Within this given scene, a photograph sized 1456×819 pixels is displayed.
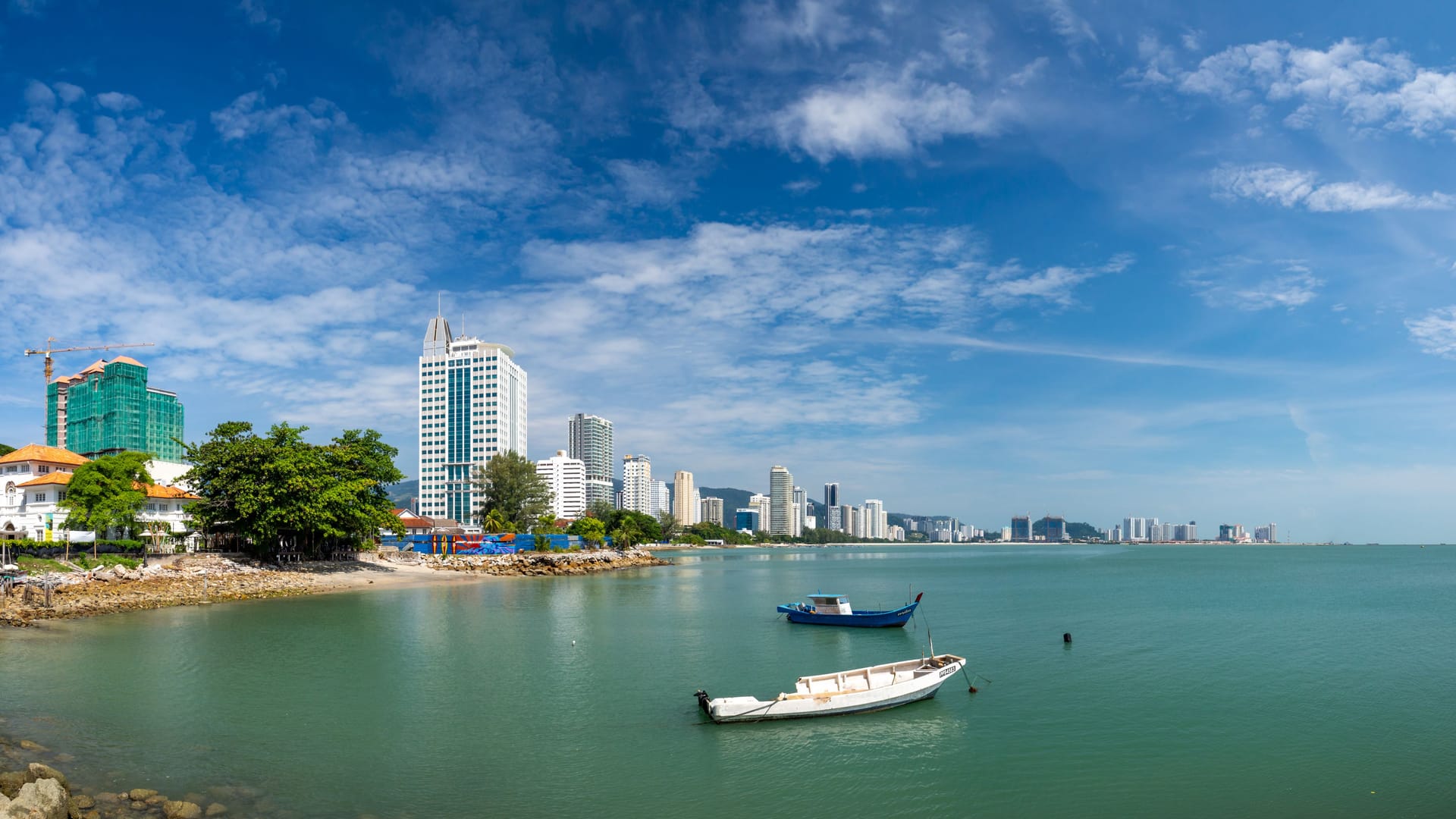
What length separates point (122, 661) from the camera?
999 inches

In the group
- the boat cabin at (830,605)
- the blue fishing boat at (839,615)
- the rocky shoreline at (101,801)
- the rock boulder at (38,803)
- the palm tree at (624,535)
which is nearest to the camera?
the rock boulder at (38,803)

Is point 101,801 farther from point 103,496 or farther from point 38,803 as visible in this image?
point 103,496

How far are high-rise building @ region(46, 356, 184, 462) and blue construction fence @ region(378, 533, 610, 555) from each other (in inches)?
1797

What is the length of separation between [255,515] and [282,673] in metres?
32.5

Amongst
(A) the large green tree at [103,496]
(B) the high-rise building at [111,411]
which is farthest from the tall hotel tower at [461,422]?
(A) the large green tree at [103,496]

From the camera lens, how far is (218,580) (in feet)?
156

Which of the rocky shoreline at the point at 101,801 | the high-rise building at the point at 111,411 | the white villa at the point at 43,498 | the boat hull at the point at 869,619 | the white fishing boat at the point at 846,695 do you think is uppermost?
the high-rise building at the point at 111,411

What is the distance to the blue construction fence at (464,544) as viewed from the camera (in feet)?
292

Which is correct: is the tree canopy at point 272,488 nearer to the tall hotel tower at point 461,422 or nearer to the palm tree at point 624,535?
the palm tree at point 624,535

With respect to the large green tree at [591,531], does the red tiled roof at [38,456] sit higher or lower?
higher

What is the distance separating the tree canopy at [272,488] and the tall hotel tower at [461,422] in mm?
92909

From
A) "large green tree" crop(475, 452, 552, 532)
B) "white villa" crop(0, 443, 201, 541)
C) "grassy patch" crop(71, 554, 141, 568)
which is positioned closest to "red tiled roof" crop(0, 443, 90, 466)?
"white villa" crop(0, 443, 201, 541)

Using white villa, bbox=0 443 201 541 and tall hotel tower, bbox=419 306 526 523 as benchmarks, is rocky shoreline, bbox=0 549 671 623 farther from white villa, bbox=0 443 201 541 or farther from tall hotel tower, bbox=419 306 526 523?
tall hotel tower, bbox=419 306 526 523

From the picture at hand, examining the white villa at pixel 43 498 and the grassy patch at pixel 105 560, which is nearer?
the grassy patch at pixel 105 560
